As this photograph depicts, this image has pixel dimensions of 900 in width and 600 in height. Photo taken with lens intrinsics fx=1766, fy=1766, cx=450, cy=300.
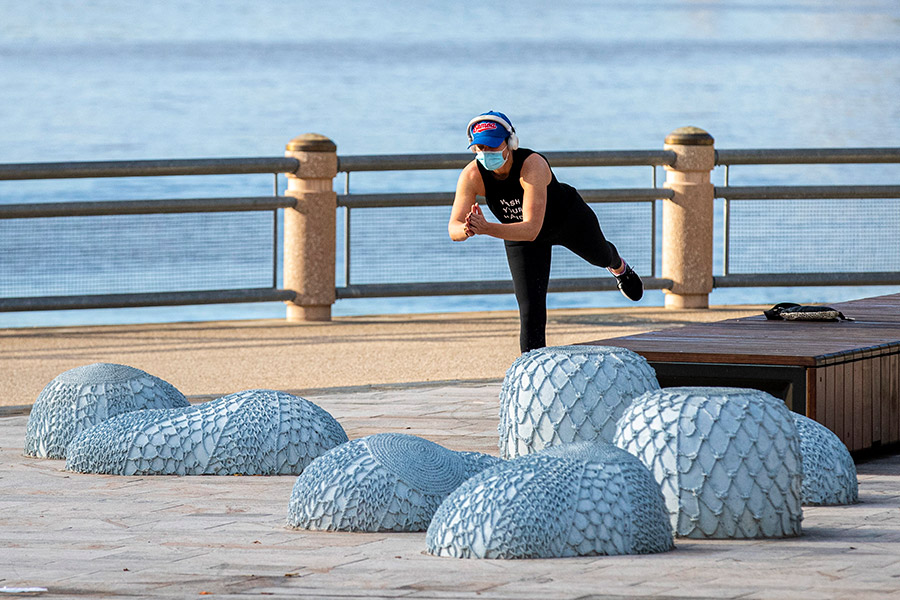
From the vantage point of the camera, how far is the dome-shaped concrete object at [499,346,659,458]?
7098mm

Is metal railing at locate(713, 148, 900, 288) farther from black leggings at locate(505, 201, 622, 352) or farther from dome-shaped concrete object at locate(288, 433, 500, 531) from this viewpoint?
dome-shaped concrete object at locate(288, 433, 500, 531)

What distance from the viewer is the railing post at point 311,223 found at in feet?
44.3

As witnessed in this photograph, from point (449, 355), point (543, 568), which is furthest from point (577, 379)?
point (449, 355)

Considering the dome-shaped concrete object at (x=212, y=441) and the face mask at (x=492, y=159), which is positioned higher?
the face mask at (x=492, y=159)

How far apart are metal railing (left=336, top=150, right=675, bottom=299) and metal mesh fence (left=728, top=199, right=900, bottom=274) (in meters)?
1.05

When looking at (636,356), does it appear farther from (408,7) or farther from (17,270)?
(408,7)

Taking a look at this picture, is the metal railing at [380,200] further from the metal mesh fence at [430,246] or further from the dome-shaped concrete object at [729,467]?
the dome-shaped concrete object at [729,467]

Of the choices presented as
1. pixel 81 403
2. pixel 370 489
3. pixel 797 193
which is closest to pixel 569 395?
pixel 370 489

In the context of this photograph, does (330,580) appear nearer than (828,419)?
Yes

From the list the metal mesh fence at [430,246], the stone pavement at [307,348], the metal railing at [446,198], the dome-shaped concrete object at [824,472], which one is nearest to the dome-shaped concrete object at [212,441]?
the dome-shaped concrete object at [824,472]

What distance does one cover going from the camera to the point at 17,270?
1310 cm

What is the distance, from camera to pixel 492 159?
8.49 m

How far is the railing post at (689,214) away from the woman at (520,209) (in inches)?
198

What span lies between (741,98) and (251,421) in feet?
232
